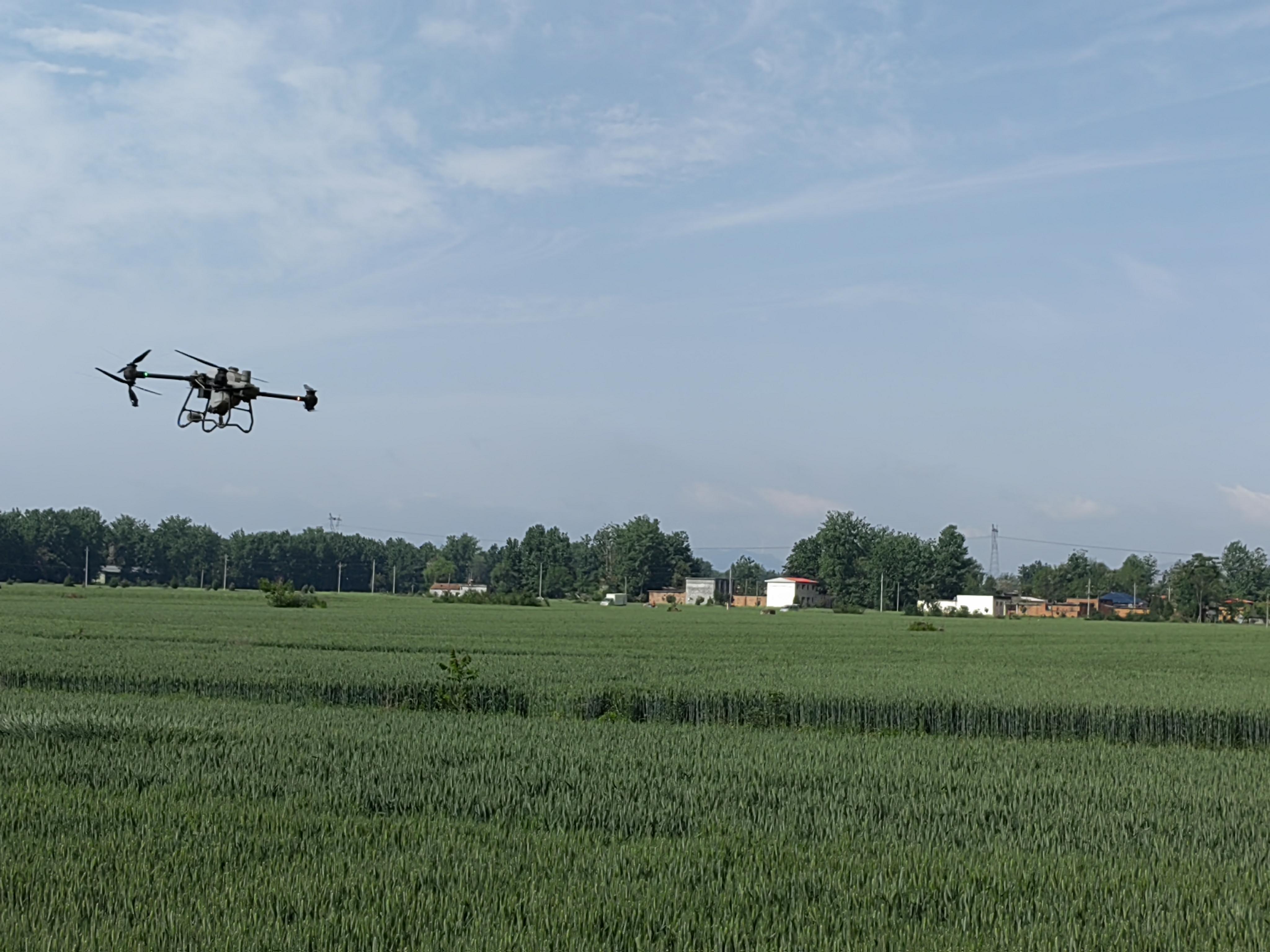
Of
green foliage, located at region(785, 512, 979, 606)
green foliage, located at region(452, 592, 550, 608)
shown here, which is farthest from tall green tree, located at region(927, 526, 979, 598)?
green foliage, located at region(452, 592, 550, 608)

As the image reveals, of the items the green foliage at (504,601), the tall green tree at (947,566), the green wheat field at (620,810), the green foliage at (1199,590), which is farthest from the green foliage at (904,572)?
the green wheat field at (620,810)

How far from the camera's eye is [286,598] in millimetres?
88562

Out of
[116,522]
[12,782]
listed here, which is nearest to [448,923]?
[12,782]

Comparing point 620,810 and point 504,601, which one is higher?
point 620,810

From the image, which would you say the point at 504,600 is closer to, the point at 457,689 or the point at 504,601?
the point at 504,601

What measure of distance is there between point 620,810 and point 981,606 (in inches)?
6030

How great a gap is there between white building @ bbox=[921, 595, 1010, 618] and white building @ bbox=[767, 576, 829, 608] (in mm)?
18480

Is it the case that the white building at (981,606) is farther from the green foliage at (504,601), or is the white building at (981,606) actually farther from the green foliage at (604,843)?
the green foliage at (604,843)

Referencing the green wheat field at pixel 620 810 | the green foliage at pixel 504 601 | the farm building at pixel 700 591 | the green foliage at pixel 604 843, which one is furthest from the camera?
the farm building at pixel 700 591

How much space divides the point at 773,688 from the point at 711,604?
148557mm

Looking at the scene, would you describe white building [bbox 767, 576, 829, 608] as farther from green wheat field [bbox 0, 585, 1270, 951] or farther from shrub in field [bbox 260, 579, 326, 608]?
green wheat field [bbox 0, 585, 1270, 951]

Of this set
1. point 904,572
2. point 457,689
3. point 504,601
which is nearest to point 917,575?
point 904,572

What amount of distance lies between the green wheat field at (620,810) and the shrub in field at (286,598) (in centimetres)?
6010

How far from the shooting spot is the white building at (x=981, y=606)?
504 ft
